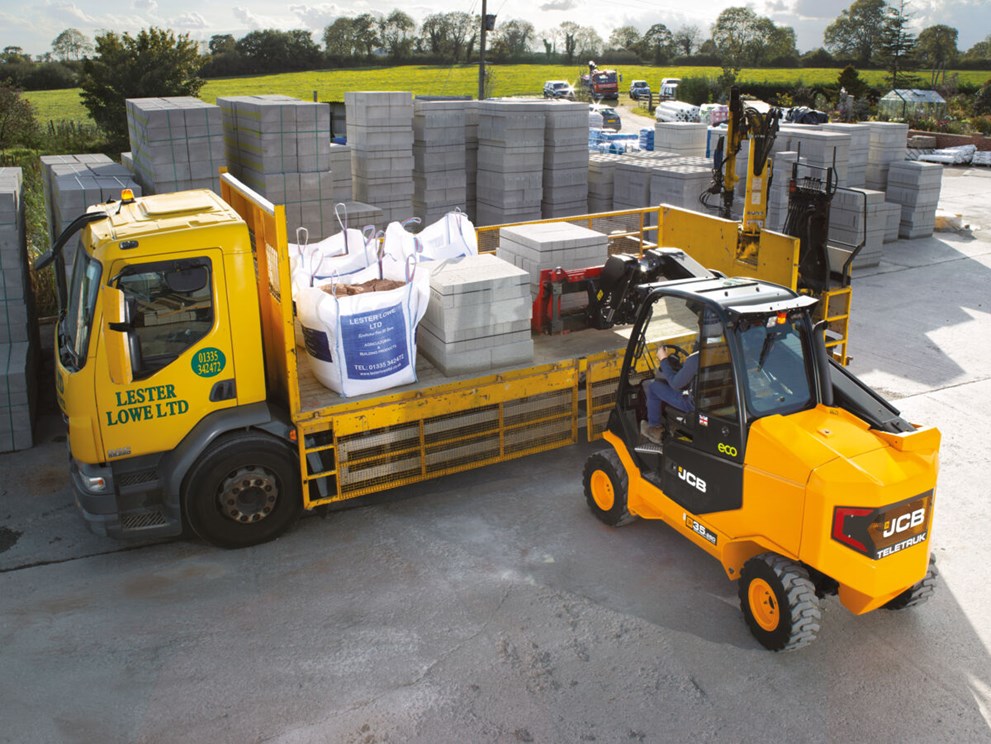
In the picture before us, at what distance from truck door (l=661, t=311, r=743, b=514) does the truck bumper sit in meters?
3.82

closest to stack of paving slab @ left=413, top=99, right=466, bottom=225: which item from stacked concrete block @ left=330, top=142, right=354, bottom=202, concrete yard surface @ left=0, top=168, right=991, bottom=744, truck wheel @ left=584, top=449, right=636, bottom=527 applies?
stacked concrete block @ left=330, top=142, right=354, bottom=202

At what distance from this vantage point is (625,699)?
5.35 metres

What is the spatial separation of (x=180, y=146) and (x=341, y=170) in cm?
370

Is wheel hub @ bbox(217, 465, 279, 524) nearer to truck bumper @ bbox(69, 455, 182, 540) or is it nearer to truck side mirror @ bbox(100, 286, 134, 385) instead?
truck bumper @ bbox(69, 455, 182, 540)

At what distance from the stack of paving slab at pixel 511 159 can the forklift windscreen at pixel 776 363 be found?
852 centimetres

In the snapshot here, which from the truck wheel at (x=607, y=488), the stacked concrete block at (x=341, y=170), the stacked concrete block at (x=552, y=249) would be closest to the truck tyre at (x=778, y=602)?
the truck wheel at (x=607, y=488)

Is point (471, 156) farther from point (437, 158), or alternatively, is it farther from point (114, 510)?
point (114, 510)

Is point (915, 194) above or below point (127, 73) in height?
below

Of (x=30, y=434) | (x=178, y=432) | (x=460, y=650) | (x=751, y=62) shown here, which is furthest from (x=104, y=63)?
→ (x=751, y=62)

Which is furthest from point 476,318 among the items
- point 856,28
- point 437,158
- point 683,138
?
point 856,28

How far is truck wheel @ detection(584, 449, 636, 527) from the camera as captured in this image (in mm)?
6941

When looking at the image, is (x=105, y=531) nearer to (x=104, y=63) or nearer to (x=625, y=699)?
(x=625, y=699)

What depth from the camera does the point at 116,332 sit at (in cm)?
612

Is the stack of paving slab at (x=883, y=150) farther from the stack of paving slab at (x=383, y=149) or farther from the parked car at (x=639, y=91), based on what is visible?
the parked car at (x=639, y=91)
